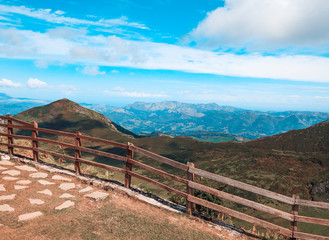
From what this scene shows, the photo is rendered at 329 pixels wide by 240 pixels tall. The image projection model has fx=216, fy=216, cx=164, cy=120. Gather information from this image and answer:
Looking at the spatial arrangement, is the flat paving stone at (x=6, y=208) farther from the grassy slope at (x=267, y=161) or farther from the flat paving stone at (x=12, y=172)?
the grassy slope at (x=267, y=161)

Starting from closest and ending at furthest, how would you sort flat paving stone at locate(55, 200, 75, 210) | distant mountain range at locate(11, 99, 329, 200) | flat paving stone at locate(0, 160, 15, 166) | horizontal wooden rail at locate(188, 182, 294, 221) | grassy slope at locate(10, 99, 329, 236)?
horizontal wooden rail at locate(188, 182, 294, 221), flat paving stone at locate(55, 200, 75, 210), flat paving stone at locate(0, 160, 15, 166), grassy slope at locate(10, 99, 329, 236), distant mountain range at locate(11, 99, 329, 200)

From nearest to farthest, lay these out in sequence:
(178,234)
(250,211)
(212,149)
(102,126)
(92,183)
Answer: (178,234), (92,183), (250,211), (212,149), (102,126)

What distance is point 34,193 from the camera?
7805mm

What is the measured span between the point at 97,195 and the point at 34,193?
2228 millimetres

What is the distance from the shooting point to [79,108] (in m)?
97.8

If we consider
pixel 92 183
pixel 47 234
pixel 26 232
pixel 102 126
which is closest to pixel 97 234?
pixel 47 234

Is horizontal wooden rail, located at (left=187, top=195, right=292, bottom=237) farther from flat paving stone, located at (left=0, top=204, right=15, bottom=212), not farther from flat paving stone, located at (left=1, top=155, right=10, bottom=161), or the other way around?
flat paving stone, located at (left=1, top=155, right=10, bottom=161)

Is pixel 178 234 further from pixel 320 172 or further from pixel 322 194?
pixel 320 172

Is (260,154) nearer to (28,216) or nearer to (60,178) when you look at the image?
(60,178)

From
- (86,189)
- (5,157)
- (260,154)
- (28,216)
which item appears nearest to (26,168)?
(5,157)

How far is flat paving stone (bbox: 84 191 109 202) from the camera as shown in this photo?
7.75 m

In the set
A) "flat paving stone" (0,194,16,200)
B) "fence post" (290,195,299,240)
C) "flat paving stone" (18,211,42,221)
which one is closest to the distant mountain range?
"fence post" (290,195,299,240)

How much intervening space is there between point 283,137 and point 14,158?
59975 mm

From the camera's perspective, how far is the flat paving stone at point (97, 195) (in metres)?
7.75
